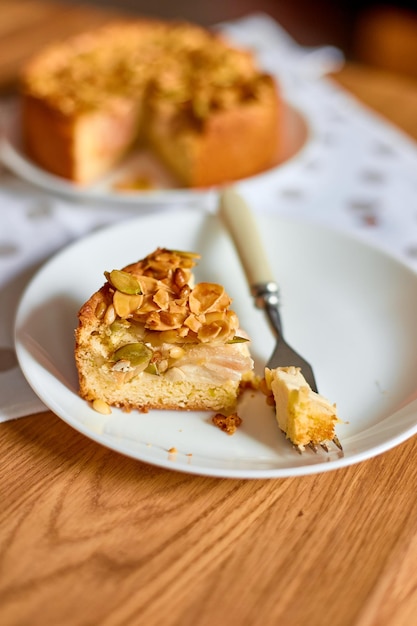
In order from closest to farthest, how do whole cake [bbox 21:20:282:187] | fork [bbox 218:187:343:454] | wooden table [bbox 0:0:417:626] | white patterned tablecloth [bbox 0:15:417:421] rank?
wooden table [bbox 0:0:417:626] → fork [bbox 218:187:343:454] → white patterned tablecloth [bbox 0:15:417:421] → whole cake [bbox 21:20:282:187]

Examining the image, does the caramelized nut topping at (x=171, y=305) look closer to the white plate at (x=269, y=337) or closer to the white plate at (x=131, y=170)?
the white plate at (x=269, y=337)

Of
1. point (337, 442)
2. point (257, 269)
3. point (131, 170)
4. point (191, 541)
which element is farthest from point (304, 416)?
point (131, 170)

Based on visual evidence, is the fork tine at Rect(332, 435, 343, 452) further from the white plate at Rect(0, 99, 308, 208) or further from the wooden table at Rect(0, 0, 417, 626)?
the white plate at Rect(0, 99, 308, 208)

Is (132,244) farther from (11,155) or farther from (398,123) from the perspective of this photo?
(398,123)

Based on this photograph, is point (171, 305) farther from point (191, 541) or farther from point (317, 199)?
point (317, 199)

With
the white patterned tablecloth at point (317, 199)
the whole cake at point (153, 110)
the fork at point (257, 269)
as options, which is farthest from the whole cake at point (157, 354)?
the whole cake at point (153, 110)

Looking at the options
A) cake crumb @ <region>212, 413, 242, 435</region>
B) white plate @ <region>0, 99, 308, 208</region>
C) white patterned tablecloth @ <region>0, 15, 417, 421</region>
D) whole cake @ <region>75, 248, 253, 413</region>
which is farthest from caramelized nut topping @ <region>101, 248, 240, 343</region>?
white plate @ <region>0, 99, 308, 208</region>
